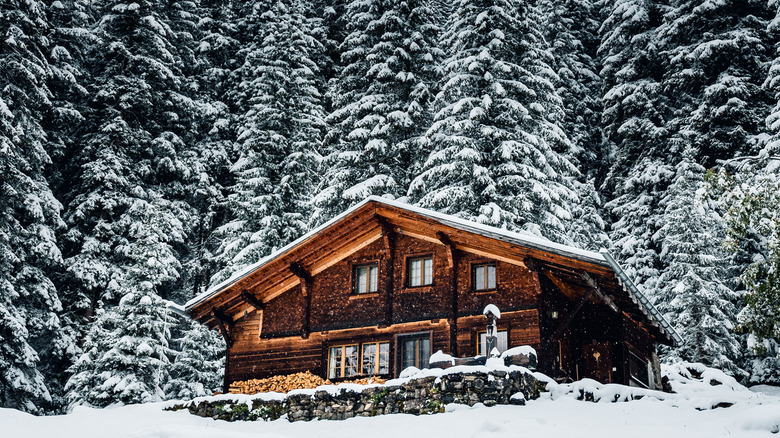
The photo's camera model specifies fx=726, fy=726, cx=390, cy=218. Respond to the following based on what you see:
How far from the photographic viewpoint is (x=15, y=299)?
2680 cm

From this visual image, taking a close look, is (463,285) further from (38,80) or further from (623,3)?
(623,3)

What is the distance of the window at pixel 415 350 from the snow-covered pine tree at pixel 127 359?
896 centimetres

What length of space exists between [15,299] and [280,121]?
1453 cm

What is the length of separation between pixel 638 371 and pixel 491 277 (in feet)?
21.1

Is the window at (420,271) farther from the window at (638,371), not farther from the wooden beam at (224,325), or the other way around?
the window at (638,371)

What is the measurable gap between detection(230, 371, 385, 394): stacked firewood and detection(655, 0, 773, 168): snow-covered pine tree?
21239 millimetres

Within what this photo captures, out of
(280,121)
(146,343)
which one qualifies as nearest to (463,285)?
(146,343)

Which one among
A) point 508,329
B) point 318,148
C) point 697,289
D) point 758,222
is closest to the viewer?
point 758,222

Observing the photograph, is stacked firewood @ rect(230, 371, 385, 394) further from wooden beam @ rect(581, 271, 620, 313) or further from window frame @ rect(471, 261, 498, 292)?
wooden beam @ rect(581, 271, 620, 313)

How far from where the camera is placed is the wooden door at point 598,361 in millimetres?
20406

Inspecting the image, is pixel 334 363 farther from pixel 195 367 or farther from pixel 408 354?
pixel 195 367

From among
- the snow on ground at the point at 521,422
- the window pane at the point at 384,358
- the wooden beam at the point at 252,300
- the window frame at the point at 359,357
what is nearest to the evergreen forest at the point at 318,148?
the wooden beam at the point at 252,300

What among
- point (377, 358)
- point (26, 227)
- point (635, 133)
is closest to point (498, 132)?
point (635, 133)

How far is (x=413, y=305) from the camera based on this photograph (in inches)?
806
